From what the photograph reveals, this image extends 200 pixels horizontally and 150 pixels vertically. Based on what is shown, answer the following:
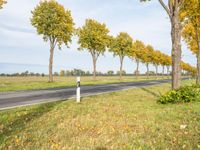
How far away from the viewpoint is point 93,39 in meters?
47.1

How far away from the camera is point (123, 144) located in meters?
4.85

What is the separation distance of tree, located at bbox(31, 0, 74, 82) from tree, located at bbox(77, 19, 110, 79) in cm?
960

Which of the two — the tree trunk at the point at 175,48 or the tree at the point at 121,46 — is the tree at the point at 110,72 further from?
the tree trunk at the point at 175,48

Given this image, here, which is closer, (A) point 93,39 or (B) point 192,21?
(B) point 192,21

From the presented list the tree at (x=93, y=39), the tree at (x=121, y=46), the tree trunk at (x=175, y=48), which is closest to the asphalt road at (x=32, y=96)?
the tree trunk at (x=175, y=48)

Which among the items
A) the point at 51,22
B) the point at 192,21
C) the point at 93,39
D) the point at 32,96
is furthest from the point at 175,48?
the point at 93,39

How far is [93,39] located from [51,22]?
12634 mm

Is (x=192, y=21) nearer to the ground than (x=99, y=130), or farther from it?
farther from it

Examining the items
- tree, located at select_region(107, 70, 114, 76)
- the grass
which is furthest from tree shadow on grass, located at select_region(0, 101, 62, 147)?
tree, located at select_region(107, 70, 114, 76)

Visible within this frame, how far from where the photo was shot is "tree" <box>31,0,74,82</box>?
35.7 m

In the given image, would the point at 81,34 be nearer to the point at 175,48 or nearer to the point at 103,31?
the point at 103,31

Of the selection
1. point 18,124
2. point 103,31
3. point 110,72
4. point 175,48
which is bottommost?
point 18,124

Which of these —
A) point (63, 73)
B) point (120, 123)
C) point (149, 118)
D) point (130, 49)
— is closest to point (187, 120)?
point (149, 118)

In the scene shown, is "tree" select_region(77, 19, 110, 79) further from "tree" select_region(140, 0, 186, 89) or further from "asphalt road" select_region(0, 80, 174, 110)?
"tree" select_region(140, 0, 186, 89)
